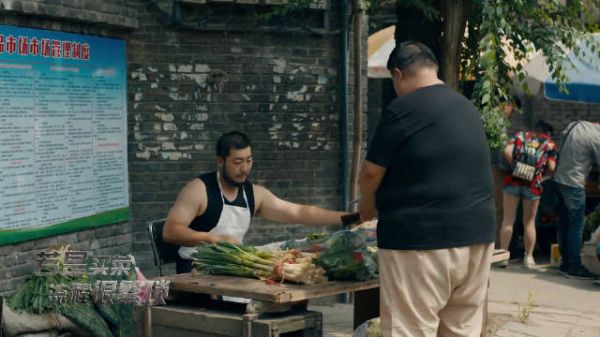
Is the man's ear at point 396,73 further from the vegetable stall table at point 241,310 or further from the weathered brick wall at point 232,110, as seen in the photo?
the weathered brick wall at point 232,110

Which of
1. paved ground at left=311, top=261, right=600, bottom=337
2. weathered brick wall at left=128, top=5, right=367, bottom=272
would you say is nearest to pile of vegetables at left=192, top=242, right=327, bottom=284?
paved ground at left=311, top=261, right=600, bottom=337

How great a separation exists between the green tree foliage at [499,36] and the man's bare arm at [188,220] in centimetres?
206

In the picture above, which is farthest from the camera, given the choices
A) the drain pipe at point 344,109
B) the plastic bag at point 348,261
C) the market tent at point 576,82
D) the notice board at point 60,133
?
the market tent at point 576,82

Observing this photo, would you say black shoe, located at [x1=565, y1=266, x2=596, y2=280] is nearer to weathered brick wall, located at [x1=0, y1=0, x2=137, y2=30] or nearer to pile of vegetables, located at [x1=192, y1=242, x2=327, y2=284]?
weathered brick wall, located at [x1=0, y1=0, x2=137, y2=30]

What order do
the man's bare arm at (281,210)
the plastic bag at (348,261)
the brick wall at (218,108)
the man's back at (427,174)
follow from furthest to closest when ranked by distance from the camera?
the brick wall at (218,108)
the man's bare arm at (281,210)
the plastic bag at (348,261)
the man's back at (427,174)

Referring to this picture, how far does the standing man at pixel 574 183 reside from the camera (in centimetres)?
1142

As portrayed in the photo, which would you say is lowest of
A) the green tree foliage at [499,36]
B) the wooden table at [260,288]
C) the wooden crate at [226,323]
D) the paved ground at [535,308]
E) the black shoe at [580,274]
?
the paved ground at [535,308]

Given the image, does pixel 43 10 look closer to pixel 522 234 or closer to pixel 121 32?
pixel 121 32

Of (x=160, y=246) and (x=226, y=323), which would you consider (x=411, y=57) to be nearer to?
(x=226, y=323)

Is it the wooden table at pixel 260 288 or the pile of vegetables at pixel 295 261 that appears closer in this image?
the wooden table at pixel 260 288

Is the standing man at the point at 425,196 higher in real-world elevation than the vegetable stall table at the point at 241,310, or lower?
higher

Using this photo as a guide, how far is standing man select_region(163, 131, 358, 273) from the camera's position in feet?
21.4

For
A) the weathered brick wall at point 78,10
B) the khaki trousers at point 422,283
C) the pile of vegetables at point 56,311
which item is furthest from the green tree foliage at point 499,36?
the pile of vegetables at point 56,311

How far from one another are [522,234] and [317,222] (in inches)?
273
